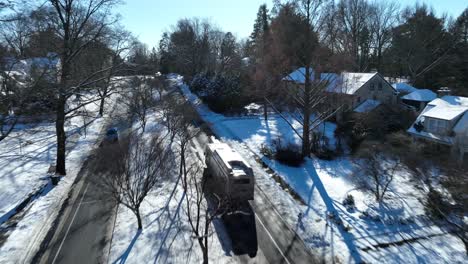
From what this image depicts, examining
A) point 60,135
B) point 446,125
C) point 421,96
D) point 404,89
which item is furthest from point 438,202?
point 404,89

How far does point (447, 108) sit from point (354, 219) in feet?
52.0

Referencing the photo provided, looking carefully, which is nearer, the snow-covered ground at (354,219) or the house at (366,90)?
the snow-covered ground at (354,219)

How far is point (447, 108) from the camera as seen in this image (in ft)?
79.2

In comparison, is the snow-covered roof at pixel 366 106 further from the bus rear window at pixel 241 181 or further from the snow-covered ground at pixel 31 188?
the snow-covered ground at pixel 31 188

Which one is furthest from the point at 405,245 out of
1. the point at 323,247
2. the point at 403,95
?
the point at 403,95

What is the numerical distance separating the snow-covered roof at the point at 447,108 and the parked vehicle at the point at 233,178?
58.2 ft

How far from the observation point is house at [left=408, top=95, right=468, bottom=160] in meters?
21.2

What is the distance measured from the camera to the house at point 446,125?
21.2m

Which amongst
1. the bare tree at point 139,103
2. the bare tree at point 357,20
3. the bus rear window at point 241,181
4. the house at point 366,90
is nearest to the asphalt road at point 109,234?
the bus rear window at point 241,181

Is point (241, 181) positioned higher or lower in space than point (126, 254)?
higher

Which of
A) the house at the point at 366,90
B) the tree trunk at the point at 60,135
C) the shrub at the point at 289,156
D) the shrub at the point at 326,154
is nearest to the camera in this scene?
the tree trunk at the point at 60,135

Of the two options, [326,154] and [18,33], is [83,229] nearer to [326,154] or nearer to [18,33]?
[18,33]

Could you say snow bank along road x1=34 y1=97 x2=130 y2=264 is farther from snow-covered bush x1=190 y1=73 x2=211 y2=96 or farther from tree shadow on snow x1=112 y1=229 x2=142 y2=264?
snow-covered bush x1=190 y1=73 x2=211 y2=96

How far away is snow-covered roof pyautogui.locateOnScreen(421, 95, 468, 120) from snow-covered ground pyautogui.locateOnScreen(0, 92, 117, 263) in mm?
27040
